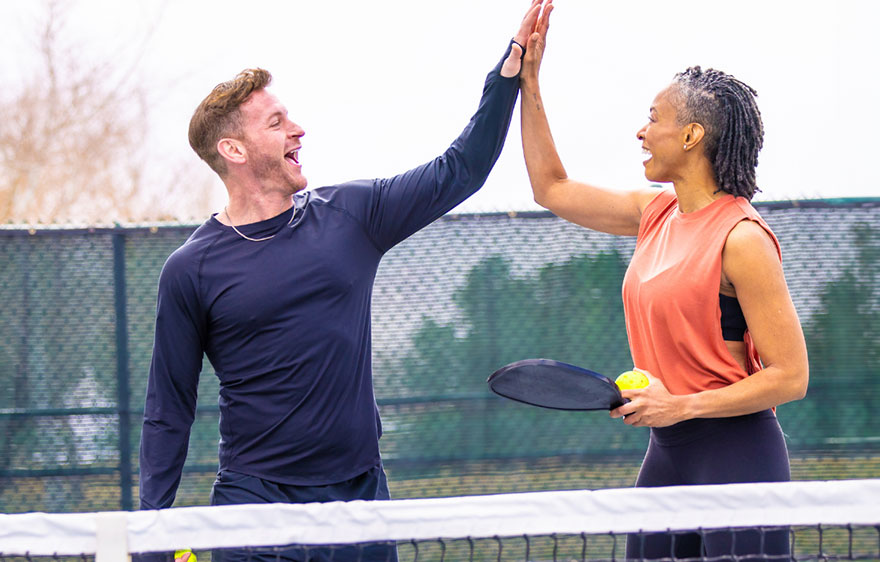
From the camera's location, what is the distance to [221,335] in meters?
2.58

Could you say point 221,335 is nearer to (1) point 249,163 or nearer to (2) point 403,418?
(1) point 249,163

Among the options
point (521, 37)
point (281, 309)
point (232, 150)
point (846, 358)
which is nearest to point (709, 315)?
point (521, 37)

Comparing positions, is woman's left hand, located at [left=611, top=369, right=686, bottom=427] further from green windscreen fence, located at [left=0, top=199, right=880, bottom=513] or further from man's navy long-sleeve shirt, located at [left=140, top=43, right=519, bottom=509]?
green windscreen fence, located at [left=0, top=199, right=880, bottom=513]

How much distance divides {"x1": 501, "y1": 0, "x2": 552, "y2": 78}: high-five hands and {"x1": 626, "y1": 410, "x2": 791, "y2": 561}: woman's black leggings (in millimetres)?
1093

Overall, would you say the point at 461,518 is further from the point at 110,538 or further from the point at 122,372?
the point at 122,372

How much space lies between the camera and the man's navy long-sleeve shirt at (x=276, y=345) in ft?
8.34

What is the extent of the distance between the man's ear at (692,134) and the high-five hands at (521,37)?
0.51 metres

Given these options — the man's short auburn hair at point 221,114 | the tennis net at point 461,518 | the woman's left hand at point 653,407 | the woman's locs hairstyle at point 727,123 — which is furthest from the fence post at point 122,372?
the woman's locs hairstyle at point 727,123

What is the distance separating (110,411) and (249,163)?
106 inches

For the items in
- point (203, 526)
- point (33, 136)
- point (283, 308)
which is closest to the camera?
point (203, 526)

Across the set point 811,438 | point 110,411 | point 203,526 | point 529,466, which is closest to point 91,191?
point 110,411

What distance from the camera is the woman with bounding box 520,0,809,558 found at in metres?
2.36

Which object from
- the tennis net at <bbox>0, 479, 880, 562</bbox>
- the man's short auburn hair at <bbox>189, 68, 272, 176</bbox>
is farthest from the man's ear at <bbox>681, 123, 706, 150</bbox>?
the man's short auburn hair at <bbox>189, 68, 272, 176</bbox>

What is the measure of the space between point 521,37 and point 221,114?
0.89 m
